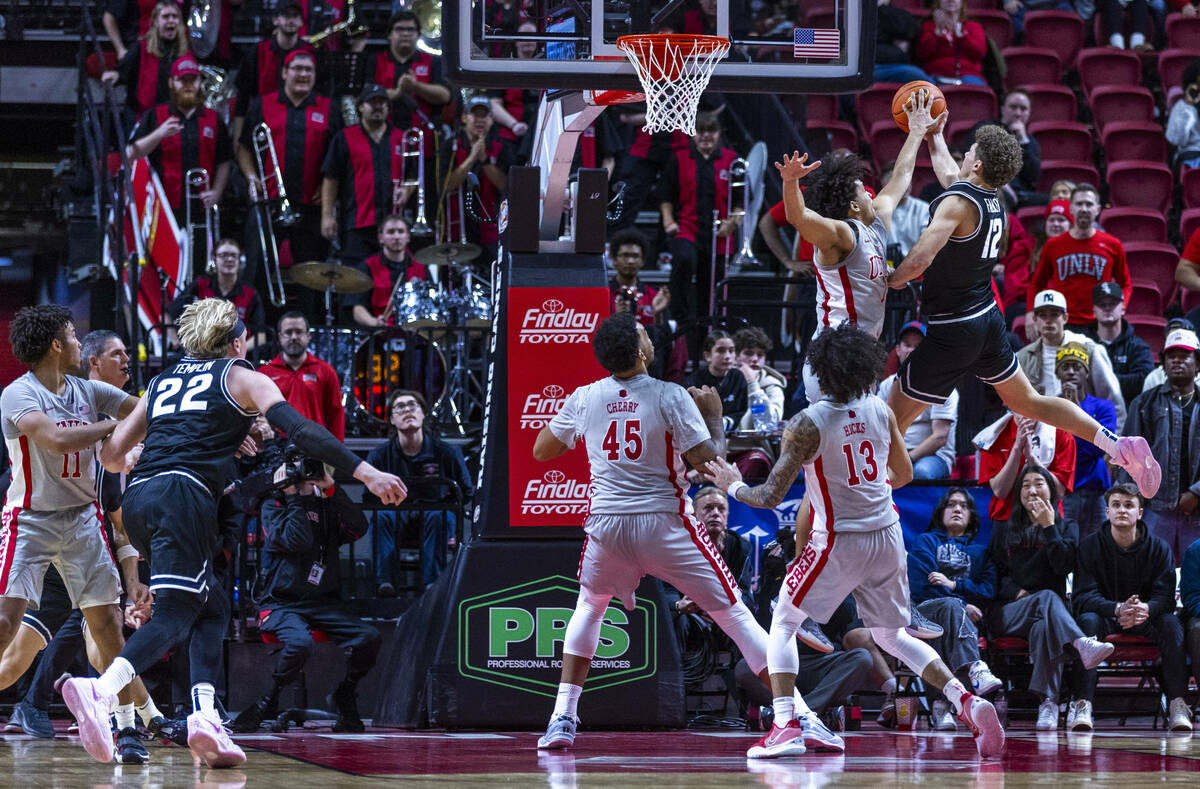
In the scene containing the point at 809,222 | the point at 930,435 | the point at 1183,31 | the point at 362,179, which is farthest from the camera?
the point at 1183,31

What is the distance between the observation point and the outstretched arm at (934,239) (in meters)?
7.75

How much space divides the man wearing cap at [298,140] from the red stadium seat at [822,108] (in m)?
5.03

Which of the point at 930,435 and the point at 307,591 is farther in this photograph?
the point at 930,435

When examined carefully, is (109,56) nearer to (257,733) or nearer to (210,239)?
(210,239)

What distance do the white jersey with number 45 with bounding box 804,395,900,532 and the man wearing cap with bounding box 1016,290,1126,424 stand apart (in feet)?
16.0

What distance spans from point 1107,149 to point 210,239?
30.3ft

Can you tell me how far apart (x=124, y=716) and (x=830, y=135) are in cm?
1089

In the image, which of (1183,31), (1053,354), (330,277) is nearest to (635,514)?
(1053,354)

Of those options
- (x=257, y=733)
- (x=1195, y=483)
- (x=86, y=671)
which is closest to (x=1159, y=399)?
(x=1195, y=483)

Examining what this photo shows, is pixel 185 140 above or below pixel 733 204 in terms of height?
above

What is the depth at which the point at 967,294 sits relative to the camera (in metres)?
8.16

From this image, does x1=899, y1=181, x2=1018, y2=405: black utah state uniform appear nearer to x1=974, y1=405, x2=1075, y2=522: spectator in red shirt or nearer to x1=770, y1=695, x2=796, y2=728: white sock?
x1=770, y1=695, x2=796, y2=728: white sock

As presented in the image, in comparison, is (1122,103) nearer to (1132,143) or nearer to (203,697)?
(1132,143)

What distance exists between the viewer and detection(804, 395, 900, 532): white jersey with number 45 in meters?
7.30
